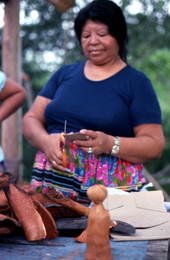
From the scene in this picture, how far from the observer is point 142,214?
176 centimetres

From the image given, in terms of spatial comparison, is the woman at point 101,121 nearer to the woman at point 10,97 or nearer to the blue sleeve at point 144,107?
the blue sleeve at point 144,107

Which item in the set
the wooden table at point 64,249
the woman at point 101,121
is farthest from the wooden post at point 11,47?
the wooden table at point 64,249

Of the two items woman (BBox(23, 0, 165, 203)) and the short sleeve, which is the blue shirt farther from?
the short sleeve

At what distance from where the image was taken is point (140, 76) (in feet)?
8.11

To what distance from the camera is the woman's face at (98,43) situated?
242 cm

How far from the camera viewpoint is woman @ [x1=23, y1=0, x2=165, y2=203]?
233cm

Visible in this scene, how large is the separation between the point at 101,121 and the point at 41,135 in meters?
0.35

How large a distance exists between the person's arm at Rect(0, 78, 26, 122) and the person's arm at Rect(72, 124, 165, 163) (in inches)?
32.4

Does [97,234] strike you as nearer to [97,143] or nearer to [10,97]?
[97,143]

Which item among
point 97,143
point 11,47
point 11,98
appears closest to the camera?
point 97,143

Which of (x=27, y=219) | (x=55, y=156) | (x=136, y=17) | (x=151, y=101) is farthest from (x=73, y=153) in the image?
(x=136, y=17)

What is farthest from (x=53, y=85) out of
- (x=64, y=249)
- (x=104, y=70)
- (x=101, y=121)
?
(x=64, y=249)

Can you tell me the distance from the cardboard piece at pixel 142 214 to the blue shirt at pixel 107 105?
22.1 inches

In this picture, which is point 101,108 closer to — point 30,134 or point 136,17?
point 30,134
